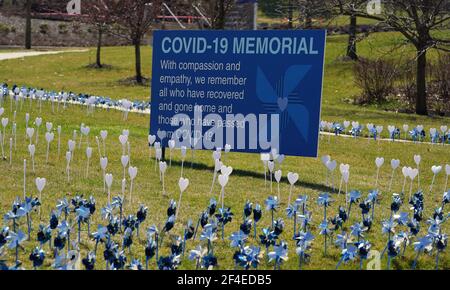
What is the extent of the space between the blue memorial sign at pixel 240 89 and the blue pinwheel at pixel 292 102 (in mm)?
13

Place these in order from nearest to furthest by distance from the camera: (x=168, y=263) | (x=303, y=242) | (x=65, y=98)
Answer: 1. (x=168, y=263)
2. (x=303, y=242)
3. (x=65, y=98)

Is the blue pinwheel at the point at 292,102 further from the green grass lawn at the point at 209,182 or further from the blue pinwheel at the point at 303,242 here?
the blue pinwheel at the point at 303,242

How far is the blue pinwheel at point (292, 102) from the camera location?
10.2 m

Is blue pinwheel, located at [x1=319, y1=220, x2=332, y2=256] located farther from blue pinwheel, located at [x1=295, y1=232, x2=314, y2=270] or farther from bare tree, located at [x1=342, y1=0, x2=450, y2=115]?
bare tree, located at [x1=342, y1=0, x2=450, y2=115]

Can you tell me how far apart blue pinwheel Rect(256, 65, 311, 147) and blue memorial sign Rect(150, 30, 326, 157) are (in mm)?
13

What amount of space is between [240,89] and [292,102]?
858 millimetres

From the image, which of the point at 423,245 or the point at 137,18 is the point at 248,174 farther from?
the point at 137,18

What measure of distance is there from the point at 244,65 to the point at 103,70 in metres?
21.5

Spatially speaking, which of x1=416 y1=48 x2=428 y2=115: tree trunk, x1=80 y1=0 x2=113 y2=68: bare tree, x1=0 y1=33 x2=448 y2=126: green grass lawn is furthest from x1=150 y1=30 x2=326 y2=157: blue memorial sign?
x1=80 y1=0 x2=113 y2=68: bare tree

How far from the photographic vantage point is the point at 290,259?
20.5 feet

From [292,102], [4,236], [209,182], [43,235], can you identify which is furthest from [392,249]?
[292,102]

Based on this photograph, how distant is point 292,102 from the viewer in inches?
404
